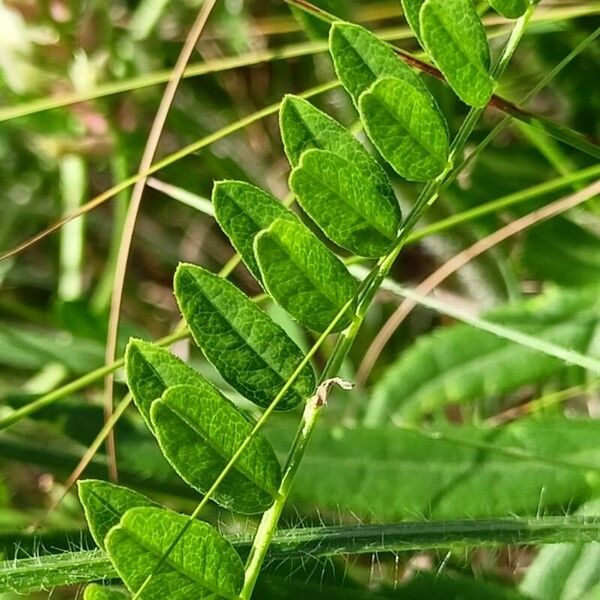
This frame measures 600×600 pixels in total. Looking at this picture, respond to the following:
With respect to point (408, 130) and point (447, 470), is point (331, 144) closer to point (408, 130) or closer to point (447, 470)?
point (408, 130)

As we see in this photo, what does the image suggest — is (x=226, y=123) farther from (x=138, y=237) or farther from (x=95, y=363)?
(x=95, y=363)

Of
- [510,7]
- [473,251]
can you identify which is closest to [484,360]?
[473,251]

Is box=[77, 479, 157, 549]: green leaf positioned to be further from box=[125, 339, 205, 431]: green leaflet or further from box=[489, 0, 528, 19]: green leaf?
box=[489, 0, 528, 19]: green leaf

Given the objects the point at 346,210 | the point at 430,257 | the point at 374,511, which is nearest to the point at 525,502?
the point at 374,511

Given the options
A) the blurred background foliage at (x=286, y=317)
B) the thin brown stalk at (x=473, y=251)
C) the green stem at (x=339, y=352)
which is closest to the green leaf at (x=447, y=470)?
the blurred background foliage at (x=286, y=317)

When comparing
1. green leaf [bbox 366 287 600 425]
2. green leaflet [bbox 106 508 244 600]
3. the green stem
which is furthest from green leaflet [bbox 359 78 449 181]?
green leaf [bbox 366 287 600 425]

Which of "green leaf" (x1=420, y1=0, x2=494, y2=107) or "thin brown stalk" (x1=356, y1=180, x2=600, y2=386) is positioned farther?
"thin brown stalk" (x1=356, y1=180, x2=600, y2=386)
